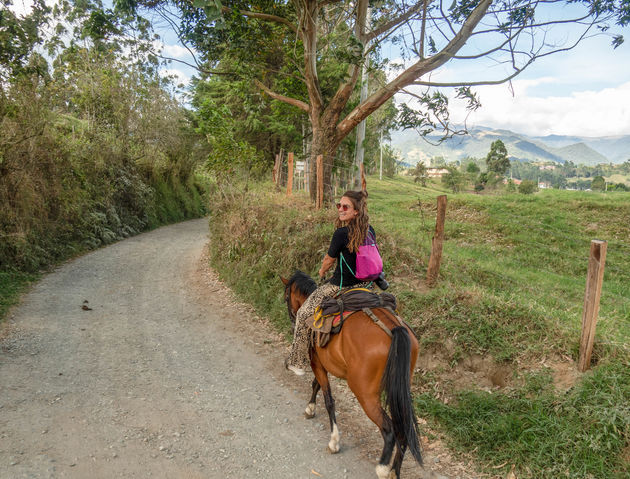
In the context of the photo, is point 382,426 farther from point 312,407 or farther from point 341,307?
point 312,407

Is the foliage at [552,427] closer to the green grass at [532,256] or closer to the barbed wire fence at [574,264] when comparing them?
the barbed wire fence at [574,264]

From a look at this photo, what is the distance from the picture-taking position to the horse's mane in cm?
478

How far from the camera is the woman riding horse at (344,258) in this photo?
3.89m

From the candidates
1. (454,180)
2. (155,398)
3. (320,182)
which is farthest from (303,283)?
(454,180)

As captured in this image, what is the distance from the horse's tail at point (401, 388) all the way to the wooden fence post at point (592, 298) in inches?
90.2

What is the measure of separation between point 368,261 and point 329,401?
1.69 m

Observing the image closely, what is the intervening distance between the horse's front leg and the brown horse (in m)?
0.01

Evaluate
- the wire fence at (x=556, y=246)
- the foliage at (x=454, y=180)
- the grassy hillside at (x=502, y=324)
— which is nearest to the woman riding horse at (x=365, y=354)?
the grassy hillside at (x=502, y=324)

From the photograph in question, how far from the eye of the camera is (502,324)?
17.1ft

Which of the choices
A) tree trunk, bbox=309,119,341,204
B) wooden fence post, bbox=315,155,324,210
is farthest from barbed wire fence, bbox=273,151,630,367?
tree trunk, bbox=309,119,341,204

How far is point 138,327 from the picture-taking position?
7.54 meters

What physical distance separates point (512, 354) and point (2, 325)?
861cm

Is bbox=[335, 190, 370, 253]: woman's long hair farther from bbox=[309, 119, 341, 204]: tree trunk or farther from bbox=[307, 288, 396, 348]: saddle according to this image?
bbox=[309, 119, 341, 204]: tree trunk

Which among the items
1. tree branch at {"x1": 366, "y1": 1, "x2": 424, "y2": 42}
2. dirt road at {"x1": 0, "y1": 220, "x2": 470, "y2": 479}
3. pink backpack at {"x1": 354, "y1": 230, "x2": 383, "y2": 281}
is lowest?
dirt road at {"x1": 0, "y1": 220, "x2": 470, "y2": 479}
